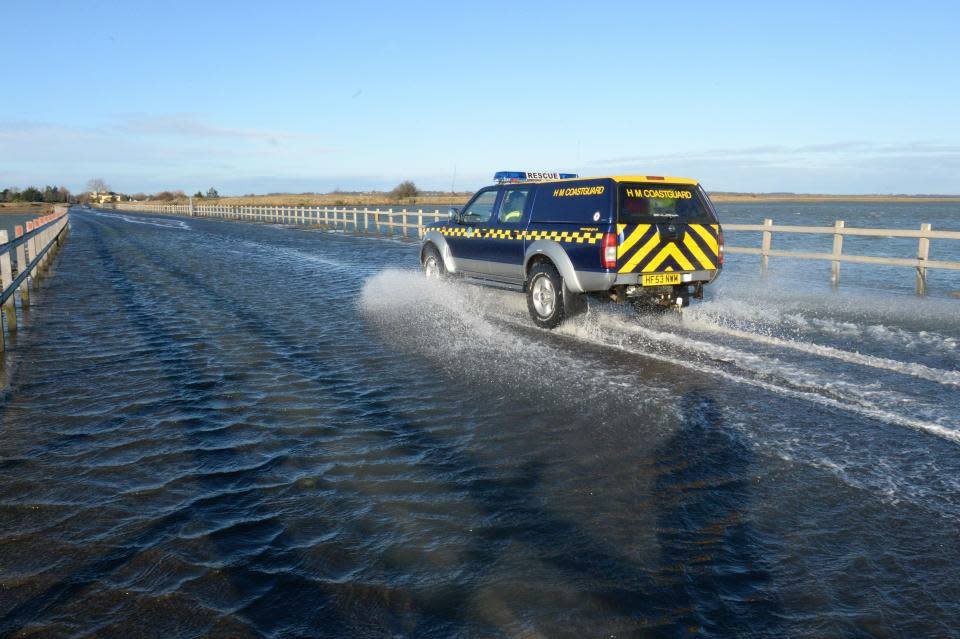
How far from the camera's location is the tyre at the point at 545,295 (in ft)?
32.2

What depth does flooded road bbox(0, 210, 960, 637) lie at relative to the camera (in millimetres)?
3168

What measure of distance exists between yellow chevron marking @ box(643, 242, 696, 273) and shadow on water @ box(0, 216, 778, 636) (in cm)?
455

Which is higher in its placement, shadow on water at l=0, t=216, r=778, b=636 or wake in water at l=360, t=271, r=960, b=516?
wake in water at l=360, t=271, r=960, b=516

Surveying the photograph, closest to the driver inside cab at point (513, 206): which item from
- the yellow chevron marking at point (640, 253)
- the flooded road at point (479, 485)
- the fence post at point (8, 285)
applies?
the yellow chevron marking at point (640, 253)

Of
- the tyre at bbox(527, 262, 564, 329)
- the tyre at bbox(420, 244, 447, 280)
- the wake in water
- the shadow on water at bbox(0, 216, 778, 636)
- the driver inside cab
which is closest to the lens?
the shadow on water at bbox(0, 216, 778, 636)

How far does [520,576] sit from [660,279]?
21.7 feet

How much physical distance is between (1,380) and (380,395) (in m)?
3.57

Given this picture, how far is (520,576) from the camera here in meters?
3.39

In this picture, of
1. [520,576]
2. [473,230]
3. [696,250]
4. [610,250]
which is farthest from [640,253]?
[520,576]

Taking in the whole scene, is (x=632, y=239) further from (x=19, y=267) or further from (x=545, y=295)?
(x=19, y=267)

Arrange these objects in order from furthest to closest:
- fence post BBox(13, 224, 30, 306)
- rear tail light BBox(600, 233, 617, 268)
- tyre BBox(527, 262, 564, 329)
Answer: fence post BBox(13, 224, 30, 306) < tyre BBox(527, 262, 564, 329) < rear tail light BBox(600, 233, 617, 268)

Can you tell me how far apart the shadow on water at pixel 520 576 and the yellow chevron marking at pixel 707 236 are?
201 inches

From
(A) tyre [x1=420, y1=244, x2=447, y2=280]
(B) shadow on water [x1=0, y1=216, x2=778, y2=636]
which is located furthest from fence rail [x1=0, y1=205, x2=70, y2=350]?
(A) tyre [x1=420, y1=244, x2=447, y2=280]

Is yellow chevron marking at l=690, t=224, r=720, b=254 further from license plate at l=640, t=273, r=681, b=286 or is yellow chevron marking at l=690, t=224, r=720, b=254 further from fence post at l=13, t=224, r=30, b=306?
fence post at l=13, t=224, r=30, b=306
